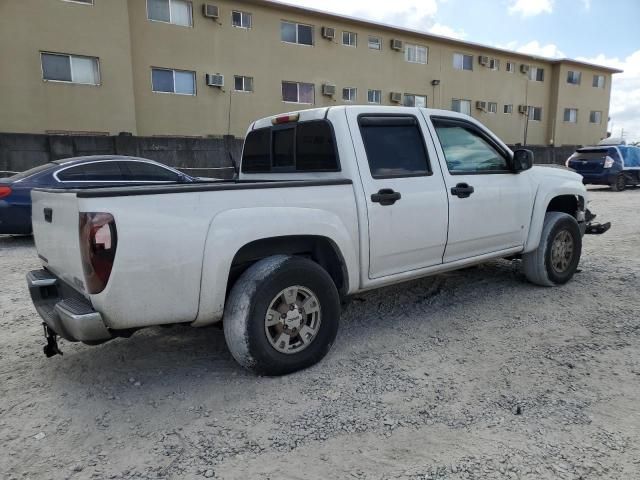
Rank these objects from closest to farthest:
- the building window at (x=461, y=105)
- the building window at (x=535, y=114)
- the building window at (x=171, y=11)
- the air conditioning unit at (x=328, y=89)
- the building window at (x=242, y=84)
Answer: the building window at (x=171, y=11) → the building window at (x=242, y=84) → the air conditioning unit at (x=328, y=89) → the building window at (x=461, y=105) → the building window at (x=535, y=114)

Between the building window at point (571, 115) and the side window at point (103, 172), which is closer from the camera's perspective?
the side window at point (103, 172)

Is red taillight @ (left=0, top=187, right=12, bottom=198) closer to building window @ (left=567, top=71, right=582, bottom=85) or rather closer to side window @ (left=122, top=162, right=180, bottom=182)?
side window @ (left=122, top=162, right=180, bottom=182)

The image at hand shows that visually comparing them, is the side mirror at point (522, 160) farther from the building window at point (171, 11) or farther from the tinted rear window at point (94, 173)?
the building window at point (171, 11)

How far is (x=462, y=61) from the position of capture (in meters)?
27.6

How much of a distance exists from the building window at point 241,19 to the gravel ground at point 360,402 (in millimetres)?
17968

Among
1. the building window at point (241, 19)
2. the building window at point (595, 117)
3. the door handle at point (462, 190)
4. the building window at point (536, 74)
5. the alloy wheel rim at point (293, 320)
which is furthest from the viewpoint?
the building window at point (595, 117)

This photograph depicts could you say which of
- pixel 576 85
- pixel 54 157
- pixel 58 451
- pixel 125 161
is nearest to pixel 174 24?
pixel 54 157

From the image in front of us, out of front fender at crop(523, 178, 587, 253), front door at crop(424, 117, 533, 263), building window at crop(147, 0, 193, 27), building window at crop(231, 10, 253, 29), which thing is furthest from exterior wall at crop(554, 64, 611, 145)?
front door at crop(424, 117, 533, 263)

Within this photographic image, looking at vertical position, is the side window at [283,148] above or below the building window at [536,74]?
below

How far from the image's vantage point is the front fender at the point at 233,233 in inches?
112

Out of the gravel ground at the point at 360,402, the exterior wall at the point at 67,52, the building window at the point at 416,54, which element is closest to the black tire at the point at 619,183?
the building window at the point at 416,54

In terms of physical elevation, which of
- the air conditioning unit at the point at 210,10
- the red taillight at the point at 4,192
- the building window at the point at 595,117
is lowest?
the red taillight at the point at 4,192

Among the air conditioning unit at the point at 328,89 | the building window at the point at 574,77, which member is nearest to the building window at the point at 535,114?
the building window at the point at 574,77

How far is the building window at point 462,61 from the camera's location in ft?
89.6
